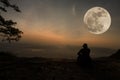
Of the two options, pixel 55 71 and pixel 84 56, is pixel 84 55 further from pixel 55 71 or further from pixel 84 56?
pixel 55 71

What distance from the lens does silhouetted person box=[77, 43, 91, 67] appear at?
24.6m

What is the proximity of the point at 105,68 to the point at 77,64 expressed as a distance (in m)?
3.02

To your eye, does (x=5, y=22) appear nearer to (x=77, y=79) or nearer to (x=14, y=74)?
(x=14, y=74)

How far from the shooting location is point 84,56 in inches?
974

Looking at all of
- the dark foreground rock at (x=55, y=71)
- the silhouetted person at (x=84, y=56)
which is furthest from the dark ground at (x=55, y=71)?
the silhouetted person at (x=84, y=56)

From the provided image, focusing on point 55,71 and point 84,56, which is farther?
point 84,56

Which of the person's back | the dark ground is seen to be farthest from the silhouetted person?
the dark ground

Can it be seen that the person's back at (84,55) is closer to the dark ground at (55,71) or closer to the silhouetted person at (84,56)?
the silhouetted person at (84,56)

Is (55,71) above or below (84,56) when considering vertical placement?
below

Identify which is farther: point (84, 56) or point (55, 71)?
point (84, 56)

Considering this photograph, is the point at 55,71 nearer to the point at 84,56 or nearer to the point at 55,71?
the point at 55,71

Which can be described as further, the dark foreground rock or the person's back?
the person's back

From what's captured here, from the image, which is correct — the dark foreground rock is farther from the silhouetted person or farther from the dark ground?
the silhouetted person

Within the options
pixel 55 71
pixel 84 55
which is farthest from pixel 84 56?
pixel 55 71
